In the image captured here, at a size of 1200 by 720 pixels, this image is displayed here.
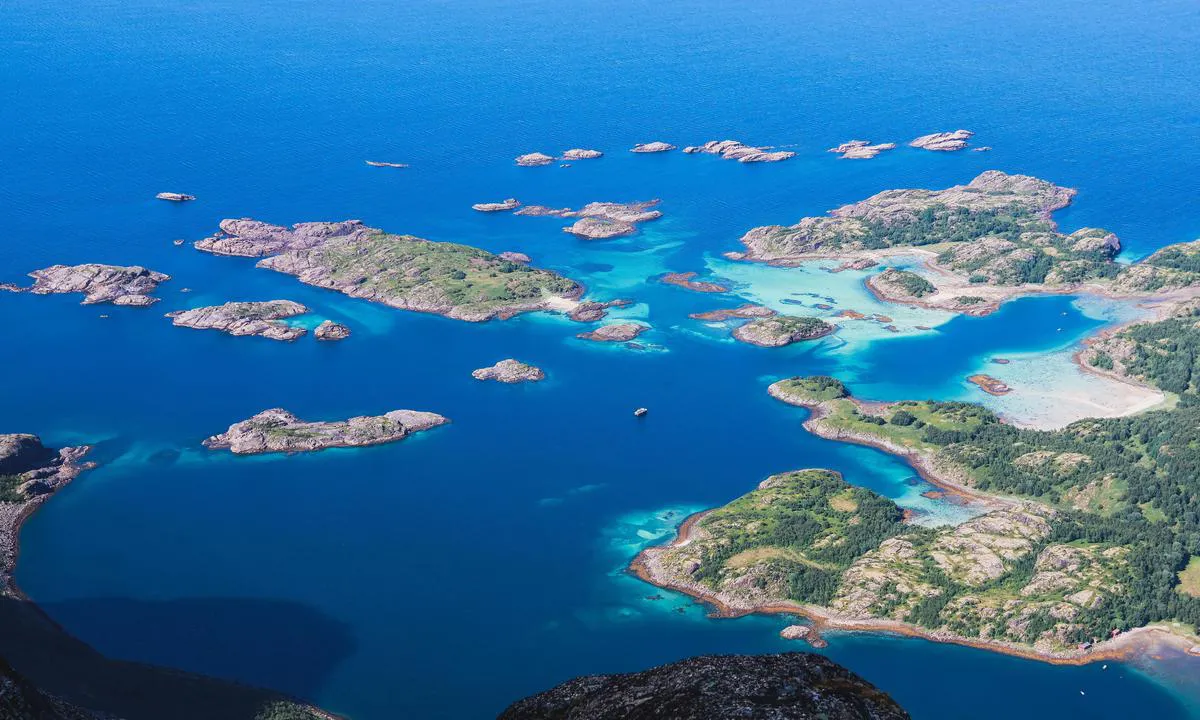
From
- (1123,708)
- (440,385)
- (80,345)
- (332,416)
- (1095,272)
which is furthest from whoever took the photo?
(1095,272)

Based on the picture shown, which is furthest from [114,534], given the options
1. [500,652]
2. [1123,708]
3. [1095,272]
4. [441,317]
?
[1095,272]

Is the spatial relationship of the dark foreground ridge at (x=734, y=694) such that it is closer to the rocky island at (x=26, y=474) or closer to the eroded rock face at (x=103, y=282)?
the rocky island at (x=26, y=474)

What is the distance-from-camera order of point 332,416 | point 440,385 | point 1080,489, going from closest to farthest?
point 1080,489 → point 332,416 → point 440,385

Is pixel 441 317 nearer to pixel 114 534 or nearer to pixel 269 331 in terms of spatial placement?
pixel 269 331

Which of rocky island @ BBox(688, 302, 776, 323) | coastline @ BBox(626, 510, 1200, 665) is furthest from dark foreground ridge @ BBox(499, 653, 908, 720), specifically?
rocky island @ BBox(688, 302, 776, 323)

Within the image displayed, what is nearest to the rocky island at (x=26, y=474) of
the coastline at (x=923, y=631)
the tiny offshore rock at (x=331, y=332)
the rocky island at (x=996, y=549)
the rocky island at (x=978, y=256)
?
the tiny offshore rock at (x=331, y=332)

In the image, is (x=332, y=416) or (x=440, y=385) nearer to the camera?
(x=332, y=416)

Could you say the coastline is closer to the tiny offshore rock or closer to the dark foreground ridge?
the dark foreground ridge
